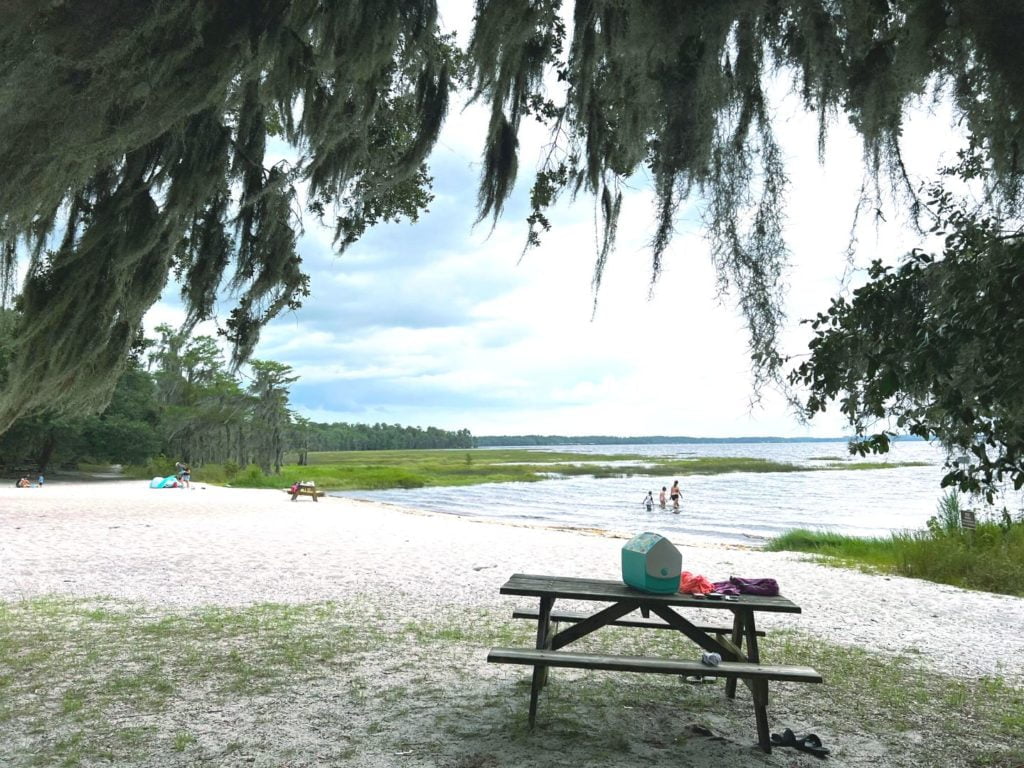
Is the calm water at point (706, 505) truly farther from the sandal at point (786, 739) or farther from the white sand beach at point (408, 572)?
the sandal at point (786, 739)

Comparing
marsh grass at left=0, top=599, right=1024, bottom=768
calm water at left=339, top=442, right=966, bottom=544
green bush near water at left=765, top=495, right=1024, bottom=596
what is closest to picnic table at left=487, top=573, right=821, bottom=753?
marsh grass at left=0, top=599, right=1024, bottom=768

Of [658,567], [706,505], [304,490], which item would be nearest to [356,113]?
[658,567]

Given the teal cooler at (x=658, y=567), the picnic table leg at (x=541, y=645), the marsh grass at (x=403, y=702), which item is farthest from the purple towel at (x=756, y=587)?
the picnic table leg at (x=541, y=645)

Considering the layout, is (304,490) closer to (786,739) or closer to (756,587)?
(756,587)

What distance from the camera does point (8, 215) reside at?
3.39 meters

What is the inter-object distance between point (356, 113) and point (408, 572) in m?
5.83

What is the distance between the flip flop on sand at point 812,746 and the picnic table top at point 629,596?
1.90 ft

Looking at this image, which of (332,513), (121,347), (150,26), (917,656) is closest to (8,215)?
(150,26)

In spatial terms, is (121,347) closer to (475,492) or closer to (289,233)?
(289,233)

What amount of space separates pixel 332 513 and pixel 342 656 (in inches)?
550

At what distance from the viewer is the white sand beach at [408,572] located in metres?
6.24

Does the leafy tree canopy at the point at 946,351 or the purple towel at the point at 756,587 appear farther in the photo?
the purple towel at the point at 756,587

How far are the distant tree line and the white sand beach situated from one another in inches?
776

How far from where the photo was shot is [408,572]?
8.91m
